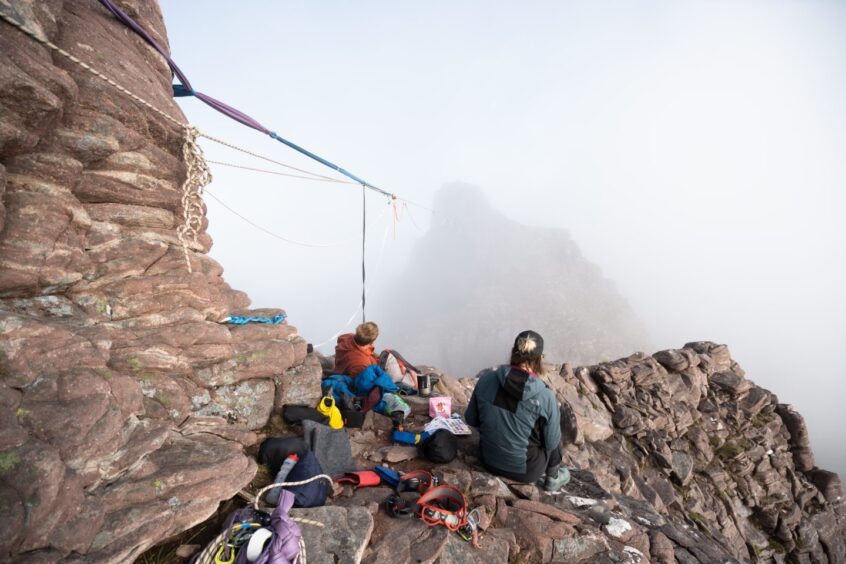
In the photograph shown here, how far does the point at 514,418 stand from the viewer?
7.28 metres

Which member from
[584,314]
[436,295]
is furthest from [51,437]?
[436,295]

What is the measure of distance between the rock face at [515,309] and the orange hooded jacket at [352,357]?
106 meters

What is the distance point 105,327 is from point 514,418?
25.6 feet

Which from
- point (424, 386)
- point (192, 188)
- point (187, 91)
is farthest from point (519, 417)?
point (187, 91)

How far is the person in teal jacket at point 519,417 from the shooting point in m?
7.07

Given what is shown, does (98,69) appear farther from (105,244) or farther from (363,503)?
(363,503)

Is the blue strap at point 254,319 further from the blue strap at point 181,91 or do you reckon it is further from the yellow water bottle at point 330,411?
the blue strap at point 181,91

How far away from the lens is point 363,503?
6.07 metres

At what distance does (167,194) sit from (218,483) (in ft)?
19.4

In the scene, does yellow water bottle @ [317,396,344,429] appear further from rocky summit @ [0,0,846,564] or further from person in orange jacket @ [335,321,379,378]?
person in orange jacket @ [335,321,379,378]

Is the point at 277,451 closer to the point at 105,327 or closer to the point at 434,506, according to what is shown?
the point at 434,506

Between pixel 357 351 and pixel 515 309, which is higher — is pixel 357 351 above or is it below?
above

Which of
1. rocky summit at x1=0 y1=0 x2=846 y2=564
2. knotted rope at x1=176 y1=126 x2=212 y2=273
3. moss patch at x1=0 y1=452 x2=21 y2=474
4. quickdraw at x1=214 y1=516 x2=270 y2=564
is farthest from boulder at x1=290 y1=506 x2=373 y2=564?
knotted rope at x1=176 y1=126 x2=212 y2=273

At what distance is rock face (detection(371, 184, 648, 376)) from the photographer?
122 meters
